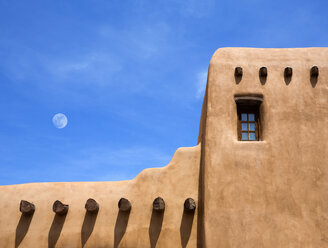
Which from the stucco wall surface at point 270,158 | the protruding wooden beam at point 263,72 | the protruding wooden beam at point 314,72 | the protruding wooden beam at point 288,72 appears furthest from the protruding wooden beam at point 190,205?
the protruding wooden beam at point 314,72

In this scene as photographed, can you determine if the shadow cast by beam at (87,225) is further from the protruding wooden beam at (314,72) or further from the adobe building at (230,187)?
the protruding wooden beam at (314,72)

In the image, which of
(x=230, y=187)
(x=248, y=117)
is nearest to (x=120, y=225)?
(x=230, y=187)

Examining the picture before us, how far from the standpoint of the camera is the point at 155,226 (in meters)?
8.26

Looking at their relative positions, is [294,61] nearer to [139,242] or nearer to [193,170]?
[193,170]

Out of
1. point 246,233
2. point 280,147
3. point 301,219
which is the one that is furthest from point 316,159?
point 246,233

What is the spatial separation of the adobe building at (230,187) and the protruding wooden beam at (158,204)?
0.02 metres

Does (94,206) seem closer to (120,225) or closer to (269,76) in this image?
(120,225)

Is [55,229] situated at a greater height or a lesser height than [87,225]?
lesser

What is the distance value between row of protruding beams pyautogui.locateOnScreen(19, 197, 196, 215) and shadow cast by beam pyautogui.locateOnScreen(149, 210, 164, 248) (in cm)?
15

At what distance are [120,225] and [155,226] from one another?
0.85m

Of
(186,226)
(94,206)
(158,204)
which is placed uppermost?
(158,204)

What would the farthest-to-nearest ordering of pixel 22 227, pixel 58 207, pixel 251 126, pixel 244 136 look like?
pixel 251 126
pixel 244 136
pixel 22 227
pixel 58 207

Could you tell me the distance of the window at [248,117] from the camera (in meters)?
8.85

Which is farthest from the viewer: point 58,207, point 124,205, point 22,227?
point 22,227
